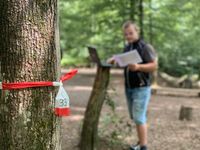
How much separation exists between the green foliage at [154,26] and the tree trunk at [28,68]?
35.4ft

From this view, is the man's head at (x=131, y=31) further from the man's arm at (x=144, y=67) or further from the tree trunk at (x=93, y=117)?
the tree trunk at (x=93, y=117)

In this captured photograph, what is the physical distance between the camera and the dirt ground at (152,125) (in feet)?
22.1

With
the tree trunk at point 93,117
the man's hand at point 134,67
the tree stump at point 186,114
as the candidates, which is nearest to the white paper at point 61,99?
the man's hand at point 134,67

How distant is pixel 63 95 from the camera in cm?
304

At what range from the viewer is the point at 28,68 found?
294 centimetres

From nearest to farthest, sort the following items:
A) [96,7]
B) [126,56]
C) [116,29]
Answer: [126,56]
[96,7]
[116,29]

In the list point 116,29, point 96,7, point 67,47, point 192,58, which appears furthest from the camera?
point 67,47

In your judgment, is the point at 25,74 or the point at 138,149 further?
the point at 138,149

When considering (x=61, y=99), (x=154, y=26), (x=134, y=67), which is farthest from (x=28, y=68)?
(x=154, y=26)

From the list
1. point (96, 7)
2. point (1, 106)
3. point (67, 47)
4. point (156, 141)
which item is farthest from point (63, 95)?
point (67, 47)

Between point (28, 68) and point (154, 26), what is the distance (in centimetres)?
1263

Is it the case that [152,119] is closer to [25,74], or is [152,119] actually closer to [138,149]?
[138,149]

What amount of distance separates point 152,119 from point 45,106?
6.39 metres

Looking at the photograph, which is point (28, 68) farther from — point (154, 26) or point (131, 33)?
point (154, 26)
